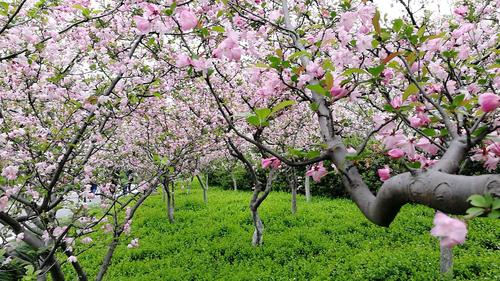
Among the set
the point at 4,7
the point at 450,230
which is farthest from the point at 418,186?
the point at 4,7

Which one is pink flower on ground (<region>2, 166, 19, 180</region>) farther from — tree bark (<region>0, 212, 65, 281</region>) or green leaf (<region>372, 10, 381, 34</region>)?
green leaf (<region>372, 10, 381, 34</region>)

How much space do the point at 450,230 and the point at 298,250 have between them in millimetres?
6707

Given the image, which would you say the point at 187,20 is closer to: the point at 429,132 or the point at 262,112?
the point at 262,112

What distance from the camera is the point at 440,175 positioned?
0.90 metres

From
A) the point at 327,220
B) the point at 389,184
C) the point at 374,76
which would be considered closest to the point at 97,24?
the point at 374,76

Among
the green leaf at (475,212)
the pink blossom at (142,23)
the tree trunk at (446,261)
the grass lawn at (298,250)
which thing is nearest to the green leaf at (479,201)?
the green leaf at (475,212)

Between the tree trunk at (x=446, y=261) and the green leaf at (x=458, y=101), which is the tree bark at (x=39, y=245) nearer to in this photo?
the green leaf at (x=458, y=101)

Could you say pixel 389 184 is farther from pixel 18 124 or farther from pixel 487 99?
pixel 18 124

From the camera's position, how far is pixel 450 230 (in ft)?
2.54

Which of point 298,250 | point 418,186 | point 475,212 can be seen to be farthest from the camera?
point 298,250

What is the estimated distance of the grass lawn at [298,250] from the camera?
6004mm

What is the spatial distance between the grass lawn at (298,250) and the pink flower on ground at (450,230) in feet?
16.7

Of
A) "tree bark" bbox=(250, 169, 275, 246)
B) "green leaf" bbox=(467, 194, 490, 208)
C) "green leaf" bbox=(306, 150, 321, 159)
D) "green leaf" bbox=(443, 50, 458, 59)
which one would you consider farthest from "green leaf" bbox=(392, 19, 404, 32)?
"tree bark" bbox=(250, 169, 275, 246)

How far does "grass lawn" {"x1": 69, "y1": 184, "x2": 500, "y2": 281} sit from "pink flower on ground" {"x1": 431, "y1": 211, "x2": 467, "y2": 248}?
16.7 feet
